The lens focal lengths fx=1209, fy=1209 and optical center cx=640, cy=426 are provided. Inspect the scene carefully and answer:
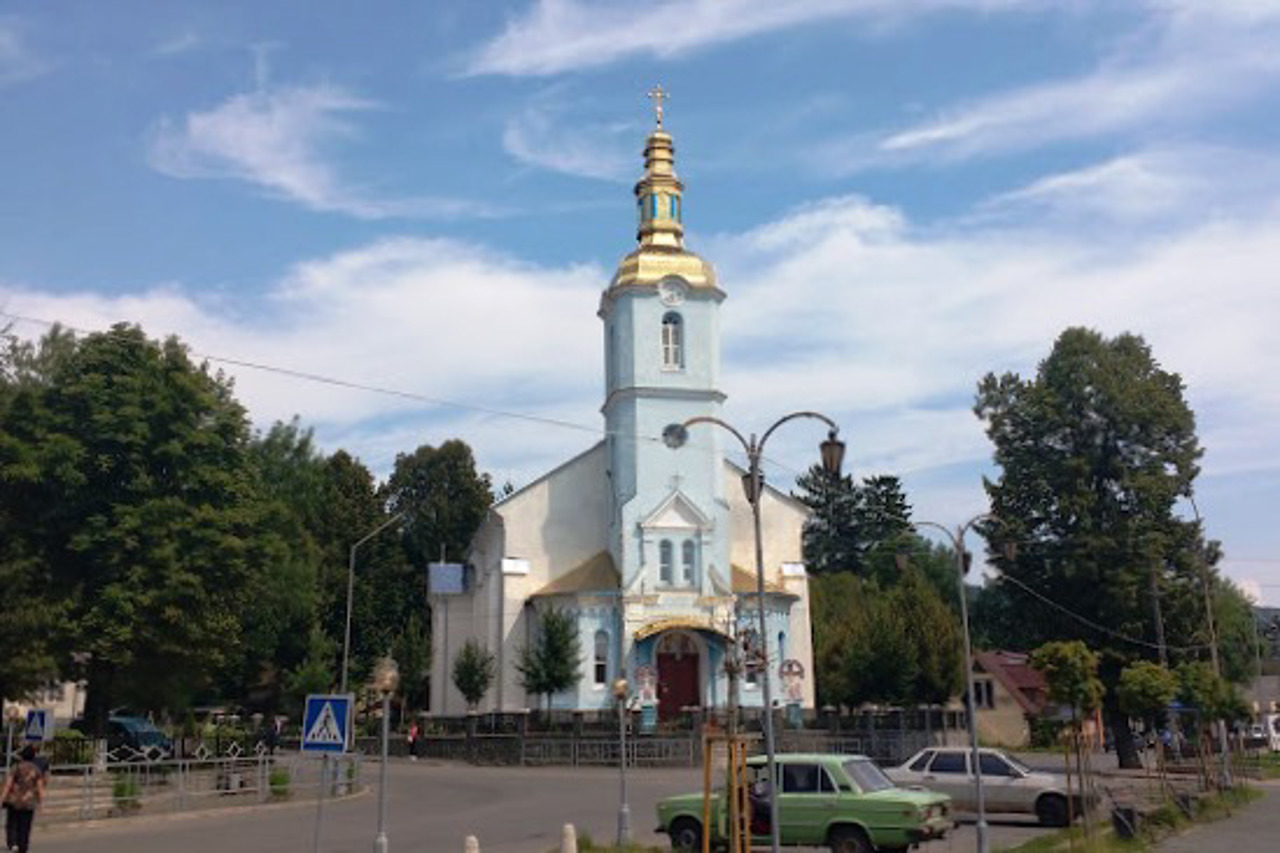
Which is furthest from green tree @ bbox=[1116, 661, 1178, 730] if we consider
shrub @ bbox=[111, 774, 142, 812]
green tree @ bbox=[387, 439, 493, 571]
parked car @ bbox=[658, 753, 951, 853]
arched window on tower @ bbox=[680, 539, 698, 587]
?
green tree @ bbox=[387, 439, 493, 571]

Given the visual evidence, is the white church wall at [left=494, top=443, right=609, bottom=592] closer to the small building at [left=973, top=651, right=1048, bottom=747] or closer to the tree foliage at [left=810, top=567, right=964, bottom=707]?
the tree foliage at [left=810, top=567, right=964, bottom=707]

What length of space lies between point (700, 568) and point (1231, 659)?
38339 mm

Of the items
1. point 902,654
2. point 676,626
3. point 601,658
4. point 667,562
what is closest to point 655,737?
point 676,626

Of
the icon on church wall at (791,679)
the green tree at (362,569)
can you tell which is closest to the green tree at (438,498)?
the green tree at (362,569)

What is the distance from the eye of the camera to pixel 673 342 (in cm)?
4900

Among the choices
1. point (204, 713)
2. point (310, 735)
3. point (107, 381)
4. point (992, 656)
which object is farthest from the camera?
point (992, 656)

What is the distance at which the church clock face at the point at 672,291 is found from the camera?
1917 inches

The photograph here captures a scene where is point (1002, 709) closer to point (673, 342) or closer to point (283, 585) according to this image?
point (673, 342)

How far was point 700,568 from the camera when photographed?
151ft

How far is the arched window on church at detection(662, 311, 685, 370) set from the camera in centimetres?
4870

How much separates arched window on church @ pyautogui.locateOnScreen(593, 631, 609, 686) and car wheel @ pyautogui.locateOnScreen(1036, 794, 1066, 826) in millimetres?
24111

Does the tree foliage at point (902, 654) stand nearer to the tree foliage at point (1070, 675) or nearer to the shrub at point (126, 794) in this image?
the tree foliage at point (1070, 675)

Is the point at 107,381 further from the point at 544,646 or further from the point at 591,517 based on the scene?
the point at 591,517

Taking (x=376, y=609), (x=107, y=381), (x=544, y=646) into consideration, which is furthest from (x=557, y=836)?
(x=376, y=609)
